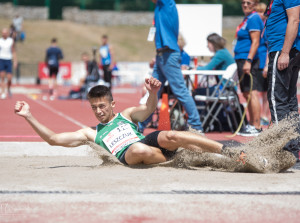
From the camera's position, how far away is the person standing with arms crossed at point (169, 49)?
7461 millimetres

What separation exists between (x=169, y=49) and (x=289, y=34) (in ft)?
7.88

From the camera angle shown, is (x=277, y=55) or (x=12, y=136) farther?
(x=12, y=136)

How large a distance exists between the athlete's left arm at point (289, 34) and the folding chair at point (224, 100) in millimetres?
3180

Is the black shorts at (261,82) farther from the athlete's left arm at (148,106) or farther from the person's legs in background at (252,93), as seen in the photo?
the athlete's left arm at (148,106)

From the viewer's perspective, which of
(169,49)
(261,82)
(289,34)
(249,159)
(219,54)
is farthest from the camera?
(261,82)

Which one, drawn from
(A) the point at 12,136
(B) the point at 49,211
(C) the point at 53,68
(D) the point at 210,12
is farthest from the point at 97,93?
(C) the point at 53,68

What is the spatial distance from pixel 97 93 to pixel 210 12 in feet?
19.4

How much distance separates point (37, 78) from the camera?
30266 millimetres

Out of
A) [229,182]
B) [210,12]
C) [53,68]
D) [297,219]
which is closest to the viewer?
[297,219]

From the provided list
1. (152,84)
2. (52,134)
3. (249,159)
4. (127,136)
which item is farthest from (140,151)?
(249,159)

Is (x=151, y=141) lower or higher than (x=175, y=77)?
lower

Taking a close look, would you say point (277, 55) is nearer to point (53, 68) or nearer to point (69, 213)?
point (69, 213)

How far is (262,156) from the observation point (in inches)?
198

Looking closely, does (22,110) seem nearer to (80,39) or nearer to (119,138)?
(119,138)
